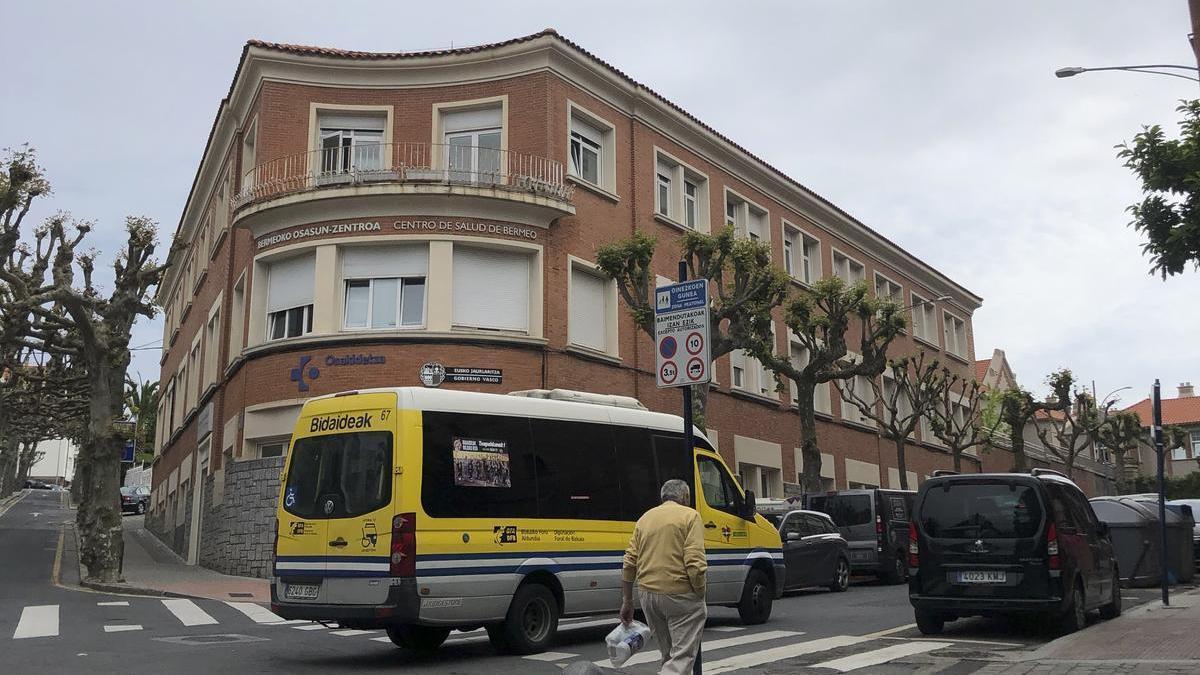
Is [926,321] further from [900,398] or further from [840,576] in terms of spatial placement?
[840,576]

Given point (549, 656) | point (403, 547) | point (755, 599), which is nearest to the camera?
point (403, 547)

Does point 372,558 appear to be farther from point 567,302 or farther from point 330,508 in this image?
point 567,302

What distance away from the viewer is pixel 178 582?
2155cm

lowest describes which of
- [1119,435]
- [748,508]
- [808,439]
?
[748,508]

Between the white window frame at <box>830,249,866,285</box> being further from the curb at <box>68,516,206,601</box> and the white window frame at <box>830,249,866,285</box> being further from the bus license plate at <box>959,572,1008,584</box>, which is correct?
the bus license plate at <box>959,572,1008,584</box>

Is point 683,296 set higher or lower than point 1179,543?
higher

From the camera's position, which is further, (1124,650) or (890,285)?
(890,285)

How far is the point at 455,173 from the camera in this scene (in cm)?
2380

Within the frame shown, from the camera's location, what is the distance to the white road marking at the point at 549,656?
10117mm

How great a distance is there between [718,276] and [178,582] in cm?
1295

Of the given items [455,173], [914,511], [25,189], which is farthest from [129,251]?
[914,511]

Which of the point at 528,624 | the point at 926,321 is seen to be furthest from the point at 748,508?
the point at 926,321

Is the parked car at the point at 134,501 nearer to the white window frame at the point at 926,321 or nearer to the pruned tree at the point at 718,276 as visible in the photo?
the white window frame at the point at 926,321

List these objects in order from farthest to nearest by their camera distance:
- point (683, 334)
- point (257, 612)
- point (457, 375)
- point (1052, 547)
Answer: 1. point (457, 375)
2. point (257, 612)
3. point (1052, 547)
4. point (683, 334)
